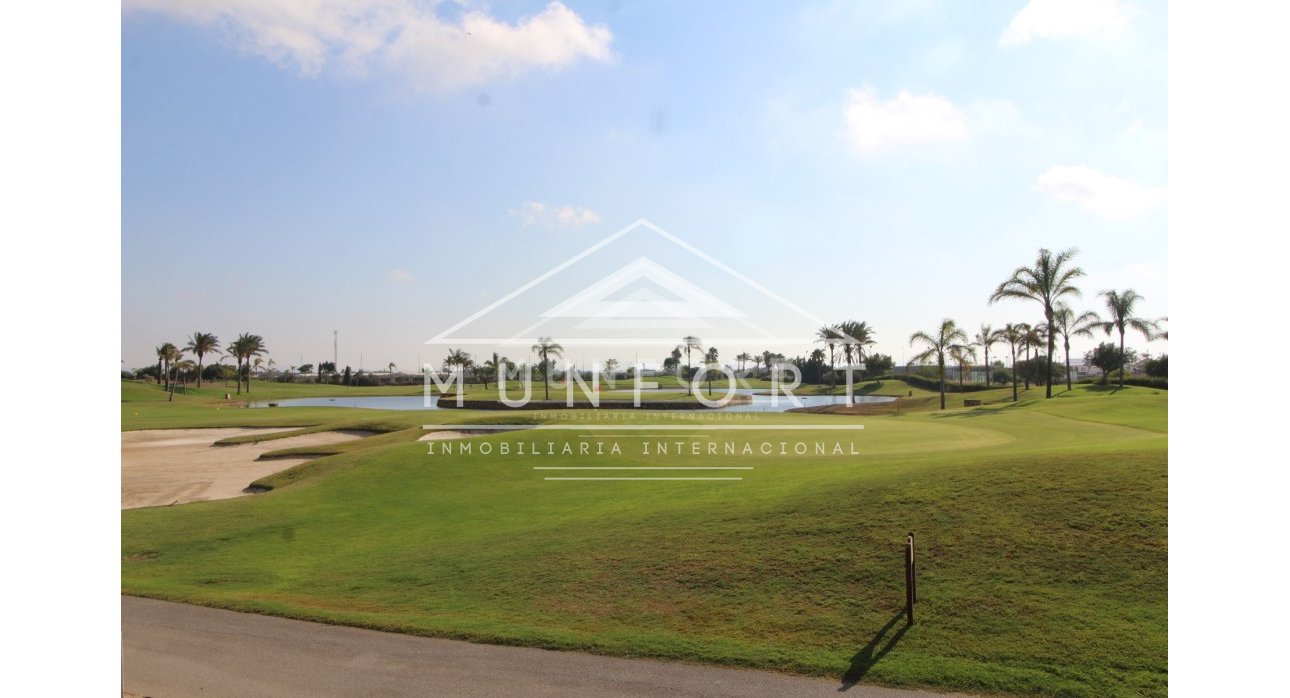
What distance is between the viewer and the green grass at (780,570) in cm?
1040

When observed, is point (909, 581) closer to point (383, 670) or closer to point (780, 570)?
point (780, 570)

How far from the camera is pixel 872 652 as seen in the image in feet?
34.2

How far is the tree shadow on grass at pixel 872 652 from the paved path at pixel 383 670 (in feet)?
0.75

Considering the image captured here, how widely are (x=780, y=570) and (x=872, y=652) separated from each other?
10.3 feet

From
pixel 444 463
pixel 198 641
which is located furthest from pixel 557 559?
pixel 444 463

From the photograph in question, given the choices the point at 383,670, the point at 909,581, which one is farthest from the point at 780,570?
the point at 383,670

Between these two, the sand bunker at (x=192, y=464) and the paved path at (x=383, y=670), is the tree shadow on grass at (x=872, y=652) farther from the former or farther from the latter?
the sand bunker at (x=192, y=464)

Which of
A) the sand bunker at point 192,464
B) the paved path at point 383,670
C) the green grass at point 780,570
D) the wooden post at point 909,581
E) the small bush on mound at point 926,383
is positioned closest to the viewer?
the paved path at point 383,670

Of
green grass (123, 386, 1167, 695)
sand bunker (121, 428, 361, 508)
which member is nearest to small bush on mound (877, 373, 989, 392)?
sand bunker (121, 428, 361, 508)

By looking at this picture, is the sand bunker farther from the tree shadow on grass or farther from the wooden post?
the wooden post

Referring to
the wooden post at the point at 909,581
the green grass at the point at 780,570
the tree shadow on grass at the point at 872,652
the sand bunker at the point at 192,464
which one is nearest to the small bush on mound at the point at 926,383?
the sand bunker at the point at 192,464

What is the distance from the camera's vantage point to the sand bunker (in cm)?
3072

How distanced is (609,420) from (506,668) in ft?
111

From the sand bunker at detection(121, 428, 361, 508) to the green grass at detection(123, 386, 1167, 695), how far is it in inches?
303
